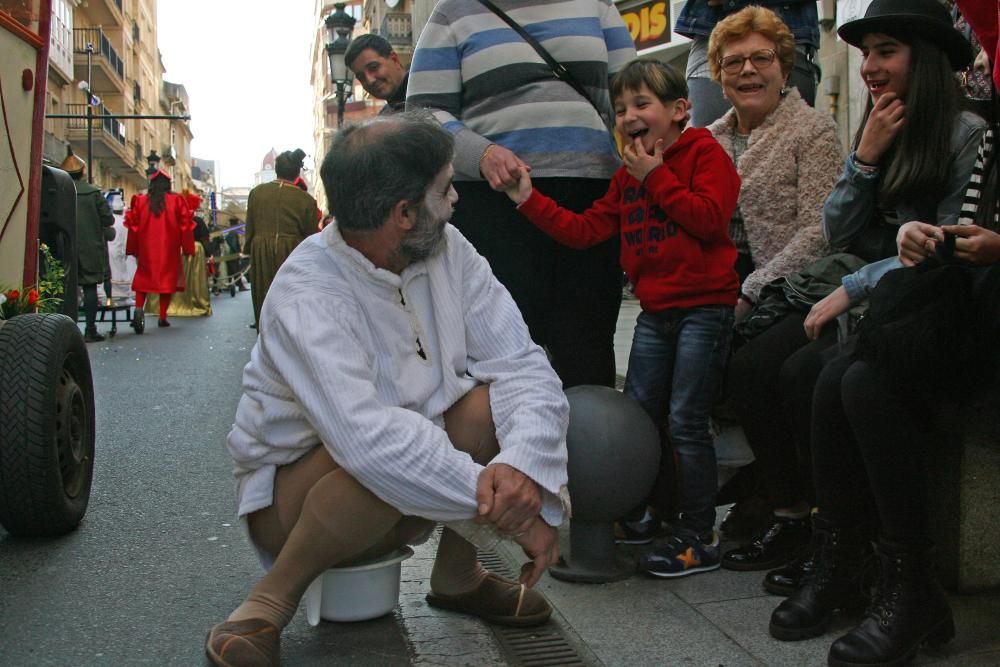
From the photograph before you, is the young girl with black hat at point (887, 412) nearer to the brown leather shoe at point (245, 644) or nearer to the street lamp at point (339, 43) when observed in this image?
the brown leather shoe at point (245, 644)

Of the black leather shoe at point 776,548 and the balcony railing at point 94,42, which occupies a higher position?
the balcony railing at point 94,42

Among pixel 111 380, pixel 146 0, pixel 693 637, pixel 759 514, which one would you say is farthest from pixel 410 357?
pixel 146 0

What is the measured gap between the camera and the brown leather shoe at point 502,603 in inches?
110

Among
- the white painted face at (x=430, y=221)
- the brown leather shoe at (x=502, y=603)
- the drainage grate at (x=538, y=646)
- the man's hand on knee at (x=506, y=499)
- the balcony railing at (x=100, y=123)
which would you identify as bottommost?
the drainage grate at (x=538, y=646)

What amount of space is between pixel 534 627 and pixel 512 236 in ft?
4.26

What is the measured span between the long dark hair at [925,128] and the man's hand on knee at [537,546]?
1280 millimetres

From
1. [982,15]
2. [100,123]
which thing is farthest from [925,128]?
[100,123]

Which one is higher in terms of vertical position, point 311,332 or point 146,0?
point 146,0

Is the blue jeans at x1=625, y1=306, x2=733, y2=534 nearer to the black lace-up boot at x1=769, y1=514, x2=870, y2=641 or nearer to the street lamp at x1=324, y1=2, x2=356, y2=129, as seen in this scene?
the black lace-up boot at x1=769, y1=514, x2=870, y2=641

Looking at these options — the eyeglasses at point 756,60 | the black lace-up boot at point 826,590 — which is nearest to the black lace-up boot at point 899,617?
the black lace-up boot at point 826,590

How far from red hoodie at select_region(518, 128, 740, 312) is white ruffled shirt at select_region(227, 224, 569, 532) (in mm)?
583

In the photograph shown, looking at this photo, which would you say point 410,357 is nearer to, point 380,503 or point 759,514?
point 380,503

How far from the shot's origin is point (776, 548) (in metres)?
3.24

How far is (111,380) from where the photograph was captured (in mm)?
8156
